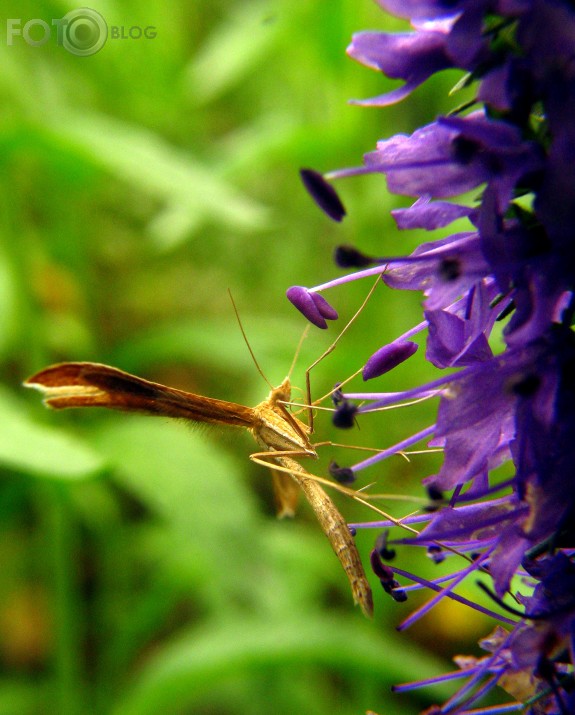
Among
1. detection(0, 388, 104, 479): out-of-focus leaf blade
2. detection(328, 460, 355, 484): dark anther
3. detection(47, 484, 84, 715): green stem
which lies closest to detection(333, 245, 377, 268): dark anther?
detection(328, 460, 355, 484): dark anther

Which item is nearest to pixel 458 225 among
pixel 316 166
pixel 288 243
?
pixel 316 166

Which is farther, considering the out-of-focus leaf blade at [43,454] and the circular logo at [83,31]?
the circular logo at [83,31]

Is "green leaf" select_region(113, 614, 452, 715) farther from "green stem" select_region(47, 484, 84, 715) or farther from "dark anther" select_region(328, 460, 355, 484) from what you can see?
"dark anther" select_region(328, 460, 355, 484)

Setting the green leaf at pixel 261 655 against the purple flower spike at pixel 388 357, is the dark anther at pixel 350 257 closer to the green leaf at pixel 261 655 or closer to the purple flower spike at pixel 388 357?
the purple flower spike at pixel 388 357

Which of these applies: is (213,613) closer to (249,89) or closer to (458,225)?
(458,225)

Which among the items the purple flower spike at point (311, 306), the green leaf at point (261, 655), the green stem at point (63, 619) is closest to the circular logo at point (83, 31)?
the green stem at point (63, 619)

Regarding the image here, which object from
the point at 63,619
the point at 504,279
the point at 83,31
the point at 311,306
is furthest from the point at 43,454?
the point at 83,31
